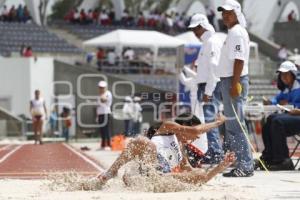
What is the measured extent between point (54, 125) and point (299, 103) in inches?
726

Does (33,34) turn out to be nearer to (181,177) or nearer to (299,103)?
(299,103)

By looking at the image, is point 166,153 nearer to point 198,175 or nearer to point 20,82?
point 198,175

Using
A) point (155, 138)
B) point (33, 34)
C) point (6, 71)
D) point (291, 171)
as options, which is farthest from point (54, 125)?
point (155, 138)

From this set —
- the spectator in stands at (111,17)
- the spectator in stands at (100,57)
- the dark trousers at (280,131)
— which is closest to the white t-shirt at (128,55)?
the spectator in stands at (100,57)

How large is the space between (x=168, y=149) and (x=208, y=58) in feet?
10.1

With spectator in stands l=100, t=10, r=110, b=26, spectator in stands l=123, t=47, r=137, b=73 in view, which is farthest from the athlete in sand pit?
spectator in stands l=100, t=10, r=110, b=26

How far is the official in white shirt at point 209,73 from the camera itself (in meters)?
10.3

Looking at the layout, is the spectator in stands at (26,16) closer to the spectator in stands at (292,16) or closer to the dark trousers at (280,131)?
the spectator in stands at (292,16)

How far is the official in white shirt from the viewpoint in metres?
10.3

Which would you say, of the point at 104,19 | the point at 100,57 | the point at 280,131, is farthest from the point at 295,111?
the point at 104,19

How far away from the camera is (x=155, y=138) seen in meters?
7.61

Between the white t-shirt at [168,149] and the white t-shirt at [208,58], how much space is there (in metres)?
2.73

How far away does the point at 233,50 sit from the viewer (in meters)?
8.80

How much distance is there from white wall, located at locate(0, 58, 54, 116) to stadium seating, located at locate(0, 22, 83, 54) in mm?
2852
